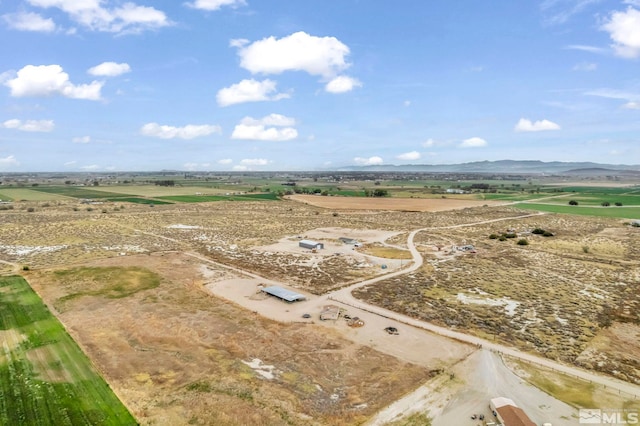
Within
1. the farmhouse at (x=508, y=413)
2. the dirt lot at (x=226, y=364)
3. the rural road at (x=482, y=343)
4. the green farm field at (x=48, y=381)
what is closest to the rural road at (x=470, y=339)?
the rural road at (x=482, y=343)

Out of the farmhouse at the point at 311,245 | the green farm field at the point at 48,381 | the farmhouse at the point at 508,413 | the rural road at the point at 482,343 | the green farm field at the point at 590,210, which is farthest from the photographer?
the green farm field at the point at 590,210

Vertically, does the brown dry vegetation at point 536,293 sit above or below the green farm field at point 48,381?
below

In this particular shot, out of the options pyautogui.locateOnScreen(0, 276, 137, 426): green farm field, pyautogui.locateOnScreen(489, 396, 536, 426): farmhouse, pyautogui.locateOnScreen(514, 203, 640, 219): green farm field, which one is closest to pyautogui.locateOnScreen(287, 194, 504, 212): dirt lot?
pyautogui.locateOnScreen(514, 203, 640, 219): green farm field

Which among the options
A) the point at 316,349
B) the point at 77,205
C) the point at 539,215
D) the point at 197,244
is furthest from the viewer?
the point at 77,205

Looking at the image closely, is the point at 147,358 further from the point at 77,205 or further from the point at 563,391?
the point at 77,205

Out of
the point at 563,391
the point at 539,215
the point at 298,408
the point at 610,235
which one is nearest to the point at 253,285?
the point at 298,408

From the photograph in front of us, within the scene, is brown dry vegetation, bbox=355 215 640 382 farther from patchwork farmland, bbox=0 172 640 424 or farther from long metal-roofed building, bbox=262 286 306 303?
long metal-roofed building, bbox=262 286 306 303

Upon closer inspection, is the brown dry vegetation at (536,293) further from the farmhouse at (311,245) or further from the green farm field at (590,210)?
the green farm field at (590,210)
